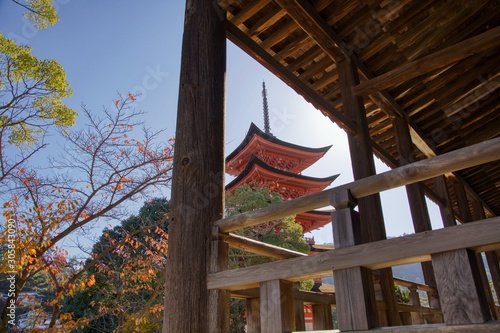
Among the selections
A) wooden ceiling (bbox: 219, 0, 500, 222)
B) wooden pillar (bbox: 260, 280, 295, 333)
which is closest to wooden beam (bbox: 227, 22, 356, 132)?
wooden ceiling (bbox: 219, 0, 500, 222)

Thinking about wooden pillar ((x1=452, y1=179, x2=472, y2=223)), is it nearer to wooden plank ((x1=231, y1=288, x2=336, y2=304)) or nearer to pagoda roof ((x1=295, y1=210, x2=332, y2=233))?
wooden plank ((x1=231, y1=288, x2=336, y2=304))

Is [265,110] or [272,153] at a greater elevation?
[265,110]

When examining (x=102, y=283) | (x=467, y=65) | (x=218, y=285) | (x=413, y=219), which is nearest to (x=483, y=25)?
(x=467, y=65)

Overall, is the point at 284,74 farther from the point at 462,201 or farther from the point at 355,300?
the point at 462,201

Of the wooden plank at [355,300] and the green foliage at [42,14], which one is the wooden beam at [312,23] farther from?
the green foliage at [42,14]

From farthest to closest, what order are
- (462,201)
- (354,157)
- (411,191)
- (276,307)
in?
(462,201) → (411,191) → (354,157) → (276,307)

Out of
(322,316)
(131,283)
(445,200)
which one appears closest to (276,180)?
(131,283)

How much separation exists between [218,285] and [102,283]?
33.8 ft

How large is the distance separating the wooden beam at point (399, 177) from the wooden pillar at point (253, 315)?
53 cm

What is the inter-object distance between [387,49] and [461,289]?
399 centimetres

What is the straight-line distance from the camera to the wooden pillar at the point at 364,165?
3.51 m

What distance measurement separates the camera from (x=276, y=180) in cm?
1288

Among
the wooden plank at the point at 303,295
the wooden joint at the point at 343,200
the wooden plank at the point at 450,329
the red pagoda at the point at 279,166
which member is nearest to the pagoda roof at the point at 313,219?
the red pagoda at the point at 279,166

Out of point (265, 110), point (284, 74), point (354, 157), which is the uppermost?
point (265, 110)
